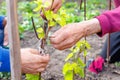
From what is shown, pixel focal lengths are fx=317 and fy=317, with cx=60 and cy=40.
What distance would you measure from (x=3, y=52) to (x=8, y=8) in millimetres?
386

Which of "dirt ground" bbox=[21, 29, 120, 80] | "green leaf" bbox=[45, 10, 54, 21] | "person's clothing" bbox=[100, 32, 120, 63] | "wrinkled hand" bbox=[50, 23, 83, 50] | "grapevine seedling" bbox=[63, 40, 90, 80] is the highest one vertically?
"green leaf" bbox=[45, 10, 54, 21]

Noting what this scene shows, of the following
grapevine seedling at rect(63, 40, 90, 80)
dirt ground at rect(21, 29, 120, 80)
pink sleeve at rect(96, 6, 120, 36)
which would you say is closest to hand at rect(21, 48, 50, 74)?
grapevine seedling at rect(63, 40, 90, 80)

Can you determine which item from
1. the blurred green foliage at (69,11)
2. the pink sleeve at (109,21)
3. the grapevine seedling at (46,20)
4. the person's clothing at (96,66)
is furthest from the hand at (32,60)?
the blurred green foliage at (69,11)

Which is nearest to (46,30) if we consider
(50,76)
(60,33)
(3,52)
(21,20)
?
(60,33)

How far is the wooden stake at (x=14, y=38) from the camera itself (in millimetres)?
1295

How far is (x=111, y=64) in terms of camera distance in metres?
2.78

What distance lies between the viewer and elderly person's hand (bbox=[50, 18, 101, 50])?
154 cm

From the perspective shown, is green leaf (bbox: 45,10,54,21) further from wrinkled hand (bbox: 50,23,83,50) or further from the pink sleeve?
the pink sleeve

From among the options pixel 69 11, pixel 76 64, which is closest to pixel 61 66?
pixel 76 64

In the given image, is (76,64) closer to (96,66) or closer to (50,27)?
(50,27)

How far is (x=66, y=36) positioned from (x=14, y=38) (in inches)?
12.0

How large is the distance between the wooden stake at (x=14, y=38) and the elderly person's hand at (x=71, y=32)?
Answer: 24cm

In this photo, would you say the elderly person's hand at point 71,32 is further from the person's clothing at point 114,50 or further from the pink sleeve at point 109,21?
the person's clothing at point 114,50

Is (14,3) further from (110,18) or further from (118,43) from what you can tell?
(118,43)
